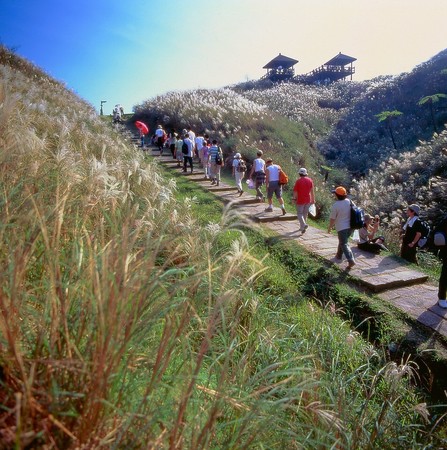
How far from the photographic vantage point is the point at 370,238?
7312 mm

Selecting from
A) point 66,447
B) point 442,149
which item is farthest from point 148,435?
point 442,149

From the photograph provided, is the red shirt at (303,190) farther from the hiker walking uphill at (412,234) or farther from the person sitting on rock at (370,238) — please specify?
the hiker walking uphill at (412,234)

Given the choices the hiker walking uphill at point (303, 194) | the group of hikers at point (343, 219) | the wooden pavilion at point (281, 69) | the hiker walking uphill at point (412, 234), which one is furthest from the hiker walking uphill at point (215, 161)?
the wooden pavilion at point (281, 69)

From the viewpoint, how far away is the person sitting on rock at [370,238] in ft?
22.0

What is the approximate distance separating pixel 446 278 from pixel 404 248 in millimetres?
2167

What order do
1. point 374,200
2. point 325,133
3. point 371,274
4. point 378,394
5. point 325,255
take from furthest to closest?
point 325,133 < point 374,200 < point 325,255 < point 371,274 < point 378,394

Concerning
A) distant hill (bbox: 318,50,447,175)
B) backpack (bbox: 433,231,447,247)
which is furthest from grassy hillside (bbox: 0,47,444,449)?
distant hill (bbox: 318,50,447,175)

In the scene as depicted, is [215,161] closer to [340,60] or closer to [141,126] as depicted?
[141,126]

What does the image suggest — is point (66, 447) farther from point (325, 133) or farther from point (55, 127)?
point (325, 133)

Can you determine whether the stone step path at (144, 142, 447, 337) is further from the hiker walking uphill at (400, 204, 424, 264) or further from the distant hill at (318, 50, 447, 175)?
the distant hill at (318, 50, 447, 175)

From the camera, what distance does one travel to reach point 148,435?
116 centimetres

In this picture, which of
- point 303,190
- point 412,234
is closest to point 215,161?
point 303,190

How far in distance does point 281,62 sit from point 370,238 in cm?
4726

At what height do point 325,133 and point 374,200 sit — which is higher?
point 325,133
